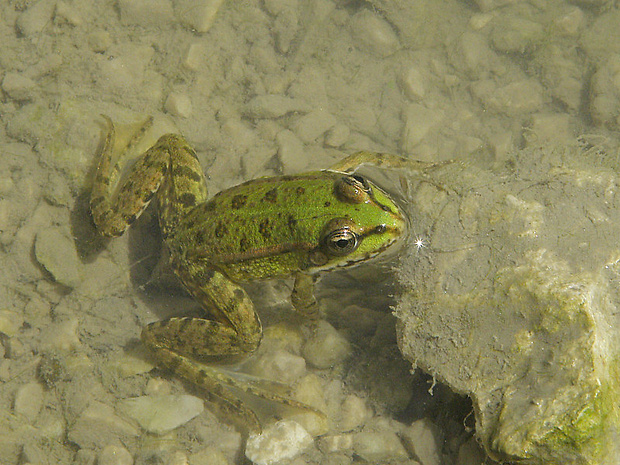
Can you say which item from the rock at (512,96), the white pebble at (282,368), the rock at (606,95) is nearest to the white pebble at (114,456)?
the white pebble at (282,368)

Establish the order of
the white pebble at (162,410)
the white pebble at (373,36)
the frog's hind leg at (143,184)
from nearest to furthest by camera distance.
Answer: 1. the white pebble at (162,410)
2. the frog's hind leg at (143,184)
3. the white pebble at (373,36)

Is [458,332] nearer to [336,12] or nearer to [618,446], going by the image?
[618,446]

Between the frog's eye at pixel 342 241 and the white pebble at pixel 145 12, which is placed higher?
the white pebble at pixel 145 12

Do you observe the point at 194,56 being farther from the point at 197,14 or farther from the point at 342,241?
the point at 342,241

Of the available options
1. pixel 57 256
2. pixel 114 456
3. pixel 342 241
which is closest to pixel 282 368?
pixel 342 241

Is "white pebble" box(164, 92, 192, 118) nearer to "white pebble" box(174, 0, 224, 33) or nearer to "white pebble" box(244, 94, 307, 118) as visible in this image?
"white pebble" box(244, 94, 307, 118)

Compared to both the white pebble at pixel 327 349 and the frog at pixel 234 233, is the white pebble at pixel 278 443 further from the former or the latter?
the white pebble at pixel 327 349

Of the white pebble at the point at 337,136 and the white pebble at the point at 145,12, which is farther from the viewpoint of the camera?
the white pebble at the point at 145,12
